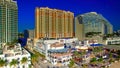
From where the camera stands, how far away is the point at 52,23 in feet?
133

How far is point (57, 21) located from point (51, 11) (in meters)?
2.65

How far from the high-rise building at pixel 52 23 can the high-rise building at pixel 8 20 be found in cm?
530

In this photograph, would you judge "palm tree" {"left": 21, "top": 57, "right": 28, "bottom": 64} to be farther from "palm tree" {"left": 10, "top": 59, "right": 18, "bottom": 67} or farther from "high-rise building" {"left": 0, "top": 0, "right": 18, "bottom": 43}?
"high-rise building" {"left": 0, "top": 0, "right": 18, "bottom": 43}

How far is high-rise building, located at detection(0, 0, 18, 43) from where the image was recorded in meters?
32.8

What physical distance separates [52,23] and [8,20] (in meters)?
10.0

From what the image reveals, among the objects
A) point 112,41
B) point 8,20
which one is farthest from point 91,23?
point 8,20

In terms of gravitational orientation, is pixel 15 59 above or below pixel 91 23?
below

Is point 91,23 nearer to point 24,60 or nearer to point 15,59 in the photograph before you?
point 24,60

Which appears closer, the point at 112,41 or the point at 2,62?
the point at 2,62

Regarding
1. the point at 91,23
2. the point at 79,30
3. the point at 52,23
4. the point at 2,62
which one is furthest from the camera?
the point at 91,23

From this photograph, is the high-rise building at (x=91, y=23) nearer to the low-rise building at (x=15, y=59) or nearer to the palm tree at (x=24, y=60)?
the low-rise building at (x=15, y=59)

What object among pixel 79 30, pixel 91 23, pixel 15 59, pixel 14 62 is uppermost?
pixel 91 23

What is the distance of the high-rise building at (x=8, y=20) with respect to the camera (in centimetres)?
3275

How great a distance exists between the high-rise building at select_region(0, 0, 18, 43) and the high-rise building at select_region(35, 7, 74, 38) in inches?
Result: 209
